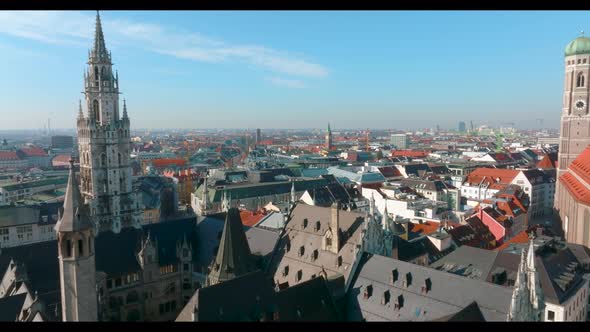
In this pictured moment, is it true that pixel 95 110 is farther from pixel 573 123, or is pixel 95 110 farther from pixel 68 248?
pixel 573 123

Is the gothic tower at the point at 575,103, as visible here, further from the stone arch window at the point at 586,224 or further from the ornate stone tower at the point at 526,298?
the ornate stone tower at the point at 526,298

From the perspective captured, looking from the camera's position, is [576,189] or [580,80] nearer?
[576,189]

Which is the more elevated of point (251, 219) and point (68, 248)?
point (68, 248)

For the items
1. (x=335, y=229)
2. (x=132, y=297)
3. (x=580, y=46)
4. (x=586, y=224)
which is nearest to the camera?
(x=335, y=229)

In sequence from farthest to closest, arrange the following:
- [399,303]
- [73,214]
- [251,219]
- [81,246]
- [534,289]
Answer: [251,219] < [399,303] < [81,246] < [73,214] < [534,289]

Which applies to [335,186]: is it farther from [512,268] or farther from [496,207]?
[512,268]

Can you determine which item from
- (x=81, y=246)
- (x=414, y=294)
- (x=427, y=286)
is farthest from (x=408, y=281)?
(x=81, y=246)
